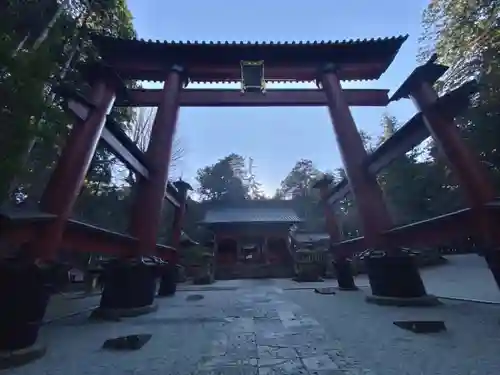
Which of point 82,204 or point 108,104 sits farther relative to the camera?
point 82,204

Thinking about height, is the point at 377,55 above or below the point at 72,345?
above

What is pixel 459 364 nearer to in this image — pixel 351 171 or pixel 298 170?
pixel 351 171

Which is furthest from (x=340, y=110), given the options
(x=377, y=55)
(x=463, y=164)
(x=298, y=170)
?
(x=298, y=170)

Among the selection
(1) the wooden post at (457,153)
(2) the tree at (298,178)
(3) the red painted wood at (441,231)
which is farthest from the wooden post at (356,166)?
(2) the tree at (298,178)

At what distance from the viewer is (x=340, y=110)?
6.98 meters

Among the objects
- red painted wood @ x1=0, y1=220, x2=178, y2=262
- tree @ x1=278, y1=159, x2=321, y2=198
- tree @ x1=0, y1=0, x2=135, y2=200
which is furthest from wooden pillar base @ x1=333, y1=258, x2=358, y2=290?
tree @ x1=278, y1=159, x2=321, y2=198

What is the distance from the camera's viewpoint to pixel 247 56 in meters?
7.84

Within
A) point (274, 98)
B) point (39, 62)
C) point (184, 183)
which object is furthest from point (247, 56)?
point (39, 62)

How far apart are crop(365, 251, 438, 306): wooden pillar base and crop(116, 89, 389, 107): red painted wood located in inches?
156

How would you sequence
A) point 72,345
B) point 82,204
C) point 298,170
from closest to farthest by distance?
point 72,345, point 82,204, point 298,170

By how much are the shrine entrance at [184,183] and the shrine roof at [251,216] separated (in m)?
11.2

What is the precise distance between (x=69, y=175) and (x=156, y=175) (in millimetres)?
2409

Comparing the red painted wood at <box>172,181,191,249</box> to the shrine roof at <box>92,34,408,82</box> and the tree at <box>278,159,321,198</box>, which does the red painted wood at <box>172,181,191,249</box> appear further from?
the tree at <box>278,159,321,198</box>

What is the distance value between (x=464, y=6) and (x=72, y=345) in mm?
9853
